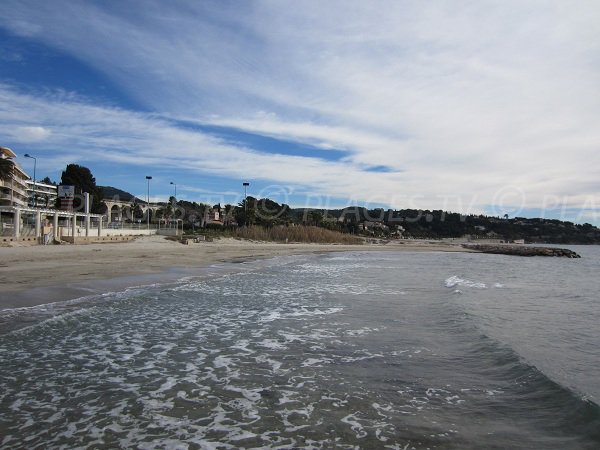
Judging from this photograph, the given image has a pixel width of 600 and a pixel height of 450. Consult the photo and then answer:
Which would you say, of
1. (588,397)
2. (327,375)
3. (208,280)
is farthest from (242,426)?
(208,280)

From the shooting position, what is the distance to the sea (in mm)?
4543

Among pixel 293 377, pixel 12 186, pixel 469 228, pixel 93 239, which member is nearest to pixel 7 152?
pixel 12 186

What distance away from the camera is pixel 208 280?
19.3 meters

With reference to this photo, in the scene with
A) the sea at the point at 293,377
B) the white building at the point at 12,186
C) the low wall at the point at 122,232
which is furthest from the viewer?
the white building at the point at 12,186

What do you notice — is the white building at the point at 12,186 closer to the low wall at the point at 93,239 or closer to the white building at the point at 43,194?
the white building at the point at 43,194

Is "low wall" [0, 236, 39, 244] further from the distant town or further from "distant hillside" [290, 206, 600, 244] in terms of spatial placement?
"distant hillside" [290, 206, 600, 244]

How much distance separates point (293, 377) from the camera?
6.43m

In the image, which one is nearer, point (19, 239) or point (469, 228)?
point (19, 239)

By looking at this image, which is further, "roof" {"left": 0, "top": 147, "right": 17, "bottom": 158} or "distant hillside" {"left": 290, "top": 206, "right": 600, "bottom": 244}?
"distant hillside" {"left": 290, "top": 206, "right": 600, "bottom": 244}

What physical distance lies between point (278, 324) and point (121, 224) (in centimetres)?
5294

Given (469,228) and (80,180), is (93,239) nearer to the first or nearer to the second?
(80,180)

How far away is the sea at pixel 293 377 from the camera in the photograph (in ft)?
14.9

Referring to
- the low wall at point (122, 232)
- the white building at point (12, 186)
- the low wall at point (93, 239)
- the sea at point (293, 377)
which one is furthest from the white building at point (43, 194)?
the sea at point (293, 377)

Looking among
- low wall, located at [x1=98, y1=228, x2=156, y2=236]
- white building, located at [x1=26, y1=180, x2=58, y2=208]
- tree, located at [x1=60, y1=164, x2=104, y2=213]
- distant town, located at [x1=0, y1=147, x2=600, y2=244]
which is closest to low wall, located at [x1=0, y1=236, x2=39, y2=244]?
distant town, located at [x1=0, y1=147, x2=600, y2=244]
